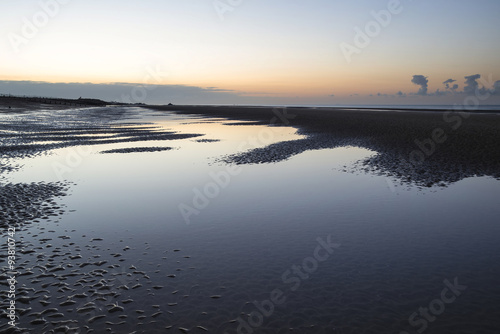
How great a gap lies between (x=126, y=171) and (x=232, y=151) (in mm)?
11539

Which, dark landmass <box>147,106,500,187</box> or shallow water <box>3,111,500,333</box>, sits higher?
dark landmass <box>147,106,500,187</box>

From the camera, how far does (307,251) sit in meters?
10.8

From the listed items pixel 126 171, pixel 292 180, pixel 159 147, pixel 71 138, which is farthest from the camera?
pixel 71 138

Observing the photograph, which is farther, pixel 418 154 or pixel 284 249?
pixel 418 154

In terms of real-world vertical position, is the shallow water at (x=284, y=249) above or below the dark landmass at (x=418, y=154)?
below

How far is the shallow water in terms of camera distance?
747cm

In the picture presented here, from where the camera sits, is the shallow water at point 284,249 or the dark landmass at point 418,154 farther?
the dark landmass at point 418,154

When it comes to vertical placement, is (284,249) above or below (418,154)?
below

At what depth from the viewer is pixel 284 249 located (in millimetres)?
11008

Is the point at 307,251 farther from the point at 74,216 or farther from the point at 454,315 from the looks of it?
the point at 74,216

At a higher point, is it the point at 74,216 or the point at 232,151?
the point at 232,151

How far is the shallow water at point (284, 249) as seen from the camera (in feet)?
24.5

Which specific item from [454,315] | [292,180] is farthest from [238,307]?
[292,180]

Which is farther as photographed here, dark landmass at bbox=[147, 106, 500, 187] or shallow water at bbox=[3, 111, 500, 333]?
dark landmass at bbox=[147, 106, 500, 187]
